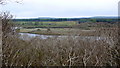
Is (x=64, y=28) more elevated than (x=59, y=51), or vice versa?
(x=64, y=28)

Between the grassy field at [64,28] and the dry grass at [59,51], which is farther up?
the grassy field at [64,28]

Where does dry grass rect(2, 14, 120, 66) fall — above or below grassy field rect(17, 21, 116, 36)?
below

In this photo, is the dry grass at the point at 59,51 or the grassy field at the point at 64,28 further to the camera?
the grassy field at the point at 64,28

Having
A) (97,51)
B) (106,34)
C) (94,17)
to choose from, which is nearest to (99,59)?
(97,51)

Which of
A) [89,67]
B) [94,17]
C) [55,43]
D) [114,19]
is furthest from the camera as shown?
[94,17]

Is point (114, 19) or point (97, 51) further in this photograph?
point (114, 19)

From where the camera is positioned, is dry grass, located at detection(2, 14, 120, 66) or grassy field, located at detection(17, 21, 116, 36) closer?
dry grass, located at detection(2, 14, 120, 66)

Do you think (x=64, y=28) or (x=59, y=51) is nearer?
(x=59, y=51)

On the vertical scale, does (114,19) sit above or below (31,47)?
above

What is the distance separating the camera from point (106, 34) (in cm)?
484

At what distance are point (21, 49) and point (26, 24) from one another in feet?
4.24

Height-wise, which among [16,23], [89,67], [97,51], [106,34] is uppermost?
[16,23]

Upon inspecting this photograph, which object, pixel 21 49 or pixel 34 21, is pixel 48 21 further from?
pixel 21 49

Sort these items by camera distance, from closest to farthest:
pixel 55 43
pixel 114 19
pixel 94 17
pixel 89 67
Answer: pixel 89 67 < pixel 55 43 < pixel 114 19 < pixel 94 17
